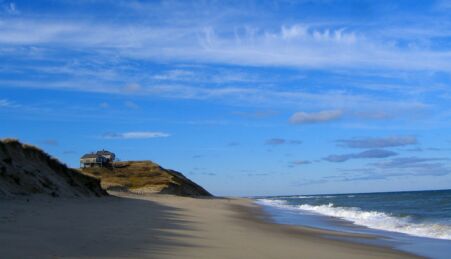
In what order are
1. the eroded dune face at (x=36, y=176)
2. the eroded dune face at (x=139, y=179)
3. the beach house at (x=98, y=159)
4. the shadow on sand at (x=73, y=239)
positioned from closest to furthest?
the shadow on sand at (x=73, y=239), the eroded dune face at (x=36, y=176), the eroded dune face at (x=139, y=179), the beach house at (x=98, y=159)

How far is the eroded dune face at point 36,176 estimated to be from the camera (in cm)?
2562

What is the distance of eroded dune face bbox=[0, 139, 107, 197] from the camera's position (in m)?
25.6

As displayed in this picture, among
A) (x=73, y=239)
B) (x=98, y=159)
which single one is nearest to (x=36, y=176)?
(x=73, y=239)

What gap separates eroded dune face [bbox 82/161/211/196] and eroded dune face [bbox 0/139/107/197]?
23892 millimetres

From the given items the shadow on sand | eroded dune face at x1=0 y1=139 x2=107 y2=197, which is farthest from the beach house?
the shadow on sand

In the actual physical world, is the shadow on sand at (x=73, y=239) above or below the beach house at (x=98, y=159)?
below

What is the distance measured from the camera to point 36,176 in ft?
98.0

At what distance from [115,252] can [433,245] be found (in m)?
11.8

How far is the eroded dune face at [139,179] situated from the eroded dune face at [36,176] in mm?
23892

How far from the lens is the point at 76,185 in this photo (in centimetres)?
3684

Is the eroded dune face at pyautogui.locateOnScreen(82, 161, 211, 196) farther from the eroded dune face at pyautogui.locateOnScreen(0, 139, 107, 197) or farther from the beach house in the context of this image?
the eroded dune face at pyautogui.locateOnScreen(0, 139, 107, 197)

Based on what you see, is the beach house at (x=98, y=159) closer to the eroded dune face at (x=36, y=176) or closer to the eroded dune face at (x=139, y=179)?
the eroded dune face at (x=139, y=179)

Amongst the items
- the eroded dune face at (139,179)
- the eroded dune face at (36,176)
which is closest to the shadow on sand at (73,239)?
the eroded dune face at (36,176)

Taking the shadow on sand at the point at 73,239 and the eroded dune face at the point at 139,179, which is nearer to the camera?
the shadow on sand at the point at 73,239
